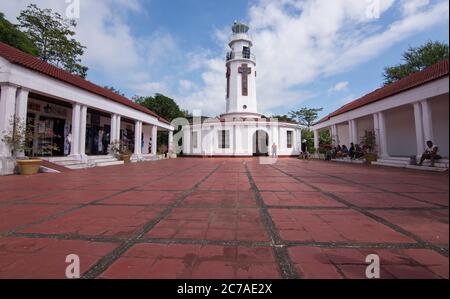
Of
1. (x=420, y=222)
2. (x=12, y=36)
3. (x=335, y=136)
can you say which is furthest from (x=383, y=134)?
(x=12, y=36)

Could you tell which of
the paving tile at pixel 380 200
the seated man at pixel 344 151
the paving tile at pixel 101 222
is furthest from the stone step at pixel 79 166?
the seated man at pixel 344 151

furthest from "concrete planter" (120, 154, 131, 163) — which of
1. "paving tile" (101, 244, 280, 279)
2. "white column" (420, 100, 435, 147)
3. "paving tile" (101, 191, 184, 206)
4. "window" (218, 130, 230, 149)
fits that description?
"white column" (420, 100, 435, 147)

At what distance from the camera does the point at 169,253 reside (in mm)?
1986

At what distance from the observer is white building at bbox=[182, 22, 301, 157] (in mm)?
23344

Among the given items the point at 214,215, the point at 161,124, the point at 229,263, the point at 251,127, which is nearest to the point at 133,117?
the point at 161,124

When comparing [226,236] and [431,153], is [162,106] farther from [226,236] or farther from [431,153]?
[226,236]

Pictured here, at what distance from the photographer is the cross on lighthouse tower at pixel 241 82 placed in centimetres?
2627

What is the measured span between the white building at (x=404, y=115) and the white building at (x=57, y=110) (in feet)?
43.5

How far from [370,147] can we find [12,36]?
26170 mm

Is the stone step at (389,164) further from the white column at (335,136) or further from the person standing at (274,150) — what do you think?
the person standing at (274,150)

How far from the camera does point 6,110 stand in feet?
26.6
